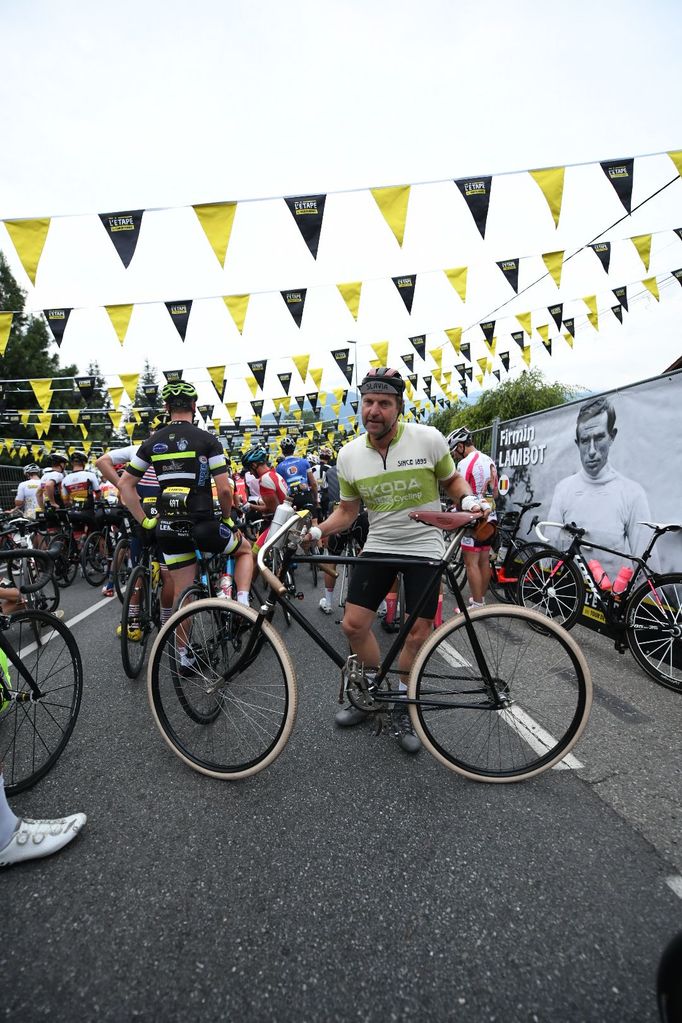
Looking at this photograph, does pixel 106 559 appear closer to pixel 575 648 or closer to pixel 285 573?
pixel 285 573

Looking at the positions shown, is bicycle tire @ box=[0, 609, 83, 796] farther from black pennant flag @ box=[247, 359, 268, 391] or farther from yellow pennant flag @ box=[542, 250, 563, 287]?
black pennant flag @ box=[247, 359, 268, 391]

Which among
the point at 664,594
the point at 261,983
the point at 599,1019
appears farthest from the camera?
the point at 664,594

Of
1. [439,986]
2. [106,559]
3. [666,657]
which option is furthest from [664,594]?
[106,559]

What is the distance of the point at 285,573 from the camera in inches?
101

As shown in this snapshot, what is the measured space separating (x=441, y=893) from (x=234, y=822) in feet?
3.17

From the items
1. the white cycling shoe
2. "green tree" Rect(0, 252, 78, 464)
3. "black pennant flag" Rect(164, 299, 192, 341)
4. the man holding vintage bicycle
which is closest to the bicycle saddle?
the man holding vintage bicycle

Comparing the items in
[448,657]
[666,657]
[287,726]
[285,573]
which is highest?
[285,573]

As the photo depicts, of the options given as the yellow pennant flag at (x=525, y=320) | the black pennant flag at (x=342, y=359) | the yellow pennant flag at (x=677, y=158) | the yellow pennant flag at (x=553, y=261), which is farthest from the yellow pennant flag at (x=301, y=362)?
the yellow pennant flag at (x=677, y=158)

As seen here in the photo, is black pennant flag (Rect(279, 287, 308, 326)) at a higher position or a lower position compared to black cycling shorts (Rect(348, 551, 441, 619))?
higher

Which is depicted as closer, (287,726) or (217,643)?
(287,726)

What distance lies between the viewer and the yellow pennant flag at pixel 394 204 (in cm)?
573

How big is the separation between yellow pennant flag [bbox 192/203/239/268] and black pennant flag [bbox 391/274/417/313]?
3.47 meters

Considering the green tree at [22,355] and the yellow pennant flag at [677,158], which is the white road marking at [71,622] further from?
the green tree at [22,355]

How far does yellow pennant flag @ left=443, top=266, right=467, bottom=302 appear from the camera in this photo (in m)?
7.96
